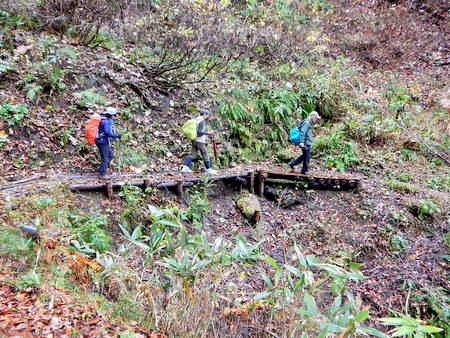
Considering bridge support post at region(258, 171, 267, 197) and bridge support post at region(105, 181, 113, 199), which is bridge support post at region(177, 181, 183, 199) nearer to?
bridge support post at region(105, 181, 113, 199)

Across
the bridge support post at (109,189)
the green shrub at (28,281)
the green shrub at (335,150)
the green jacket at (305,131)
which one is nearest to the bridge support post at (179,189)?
the bridge support post at (109,189)

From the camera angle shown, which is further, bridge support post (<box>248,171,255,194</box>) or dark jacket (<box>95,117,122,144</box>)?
bridge support post (<box>248,171,255,194</box>)

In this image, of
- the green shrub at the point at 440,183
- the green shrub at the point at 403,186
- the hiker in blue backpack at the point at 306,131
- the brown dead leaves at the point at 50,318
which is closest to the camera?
the brown dead leaves at the point at 50,318

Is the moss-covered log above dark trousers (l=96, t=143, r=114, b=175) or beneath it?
beneath

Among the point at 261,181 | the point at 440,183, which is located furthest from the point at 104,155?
the point at 440,183

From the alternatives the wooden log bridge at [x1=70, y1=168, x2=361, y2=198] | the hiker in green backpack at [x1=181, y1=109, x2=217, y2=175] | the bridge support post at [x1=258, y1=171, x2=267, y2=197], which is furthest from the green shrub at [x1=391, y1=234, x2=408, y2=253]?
the hiker in green backpack at [x1=181, y1=109, x2=217, y2=175]

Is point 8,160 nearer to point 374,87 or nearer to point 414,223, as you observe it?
point 414,223

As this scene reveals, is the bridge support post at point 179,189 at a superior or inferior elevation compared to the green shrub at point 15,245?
inferior

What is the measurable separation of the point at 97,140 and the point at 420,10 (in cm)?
2056

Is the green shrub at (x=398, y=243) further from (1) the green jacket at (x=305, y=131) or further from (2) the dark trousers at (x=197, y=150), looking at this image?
(2) the dark trousers at (x=197, y=150)

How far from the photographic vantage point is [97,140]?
7.37 m

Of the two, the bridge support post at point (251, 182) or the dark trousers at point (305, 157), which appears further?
the bridge support post at point (251, 182)

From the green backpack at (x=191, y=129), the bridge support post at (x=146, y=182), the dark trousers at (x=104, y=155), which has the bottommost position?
the bridge support post at (x=146, y=182)

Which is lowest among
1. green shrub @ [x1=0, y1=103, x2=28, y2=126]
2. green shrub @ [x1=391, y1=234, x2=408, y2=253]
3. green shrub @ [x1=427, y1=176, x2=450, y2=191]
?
green shrub @ [x1=391, y1=234, x2=408, y2=253]
